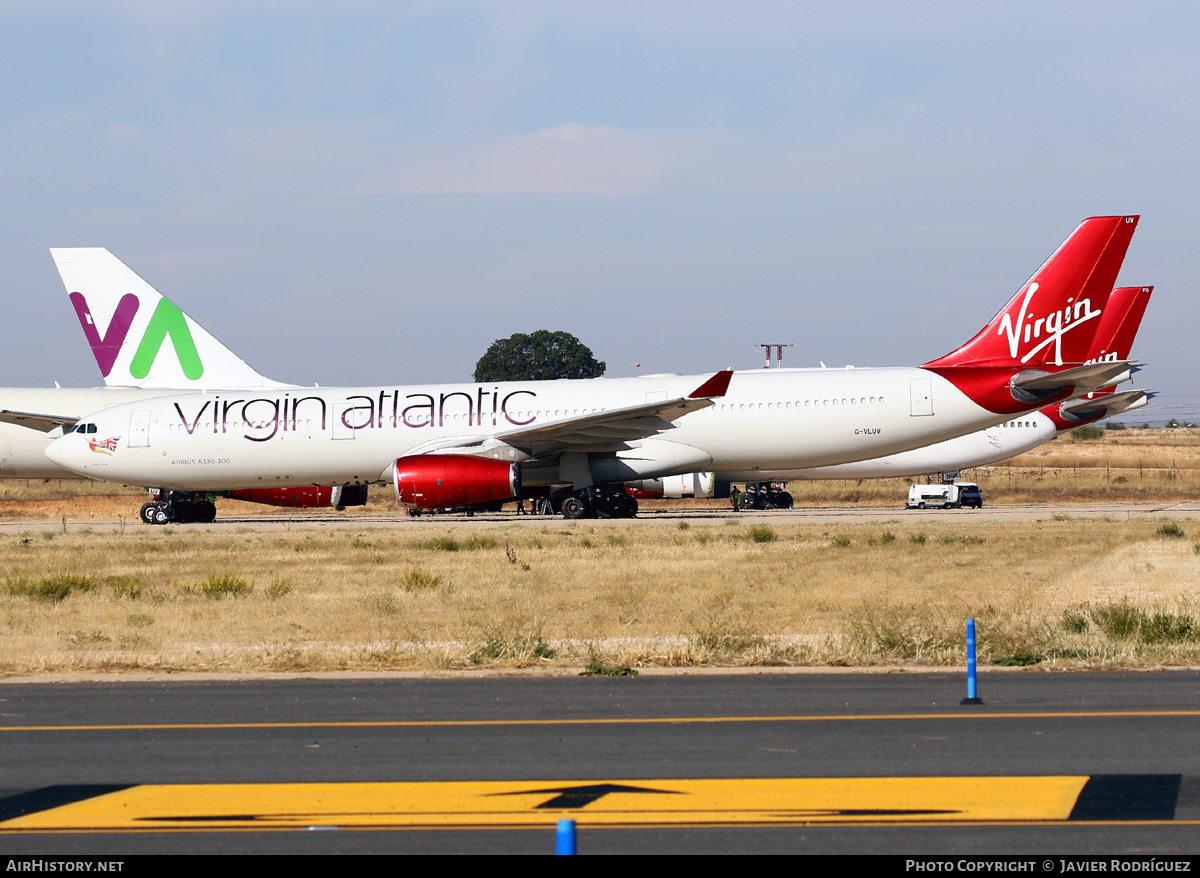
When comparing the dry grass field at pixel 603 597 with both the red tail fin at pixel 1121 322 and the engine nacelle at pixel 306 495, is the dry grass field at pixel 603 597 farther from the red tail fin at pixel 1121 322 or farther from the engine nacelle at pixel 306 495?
the red tail fin at pixel 1121 322

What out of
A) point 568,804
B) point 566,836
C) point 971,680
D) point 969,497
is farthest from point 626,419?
point 566,836

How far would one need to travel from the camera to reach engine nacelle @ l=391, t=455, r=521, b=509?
31.1 metres

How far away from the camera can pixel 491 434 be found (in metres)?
33.8

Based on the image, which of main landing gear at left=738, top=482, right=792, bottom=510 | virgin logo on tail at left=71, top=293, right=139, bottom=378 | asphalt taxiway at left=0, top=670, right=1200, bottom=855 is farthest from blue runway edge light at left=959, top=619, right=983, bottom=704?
main landing gear at left=738, top=482, right=792, bottom=510

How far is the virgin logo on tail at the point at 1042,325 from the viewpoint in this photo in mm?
33281

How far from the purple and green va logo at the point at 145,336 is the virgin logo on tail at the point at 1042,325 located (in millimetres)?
26611

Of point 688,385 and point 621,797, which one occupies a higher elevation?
point 688,385

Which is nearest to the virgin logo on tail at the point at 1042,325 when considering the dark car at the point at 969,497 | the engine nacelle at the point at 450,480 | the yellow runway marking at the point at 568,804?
the engine nacelle at the point at 450,480

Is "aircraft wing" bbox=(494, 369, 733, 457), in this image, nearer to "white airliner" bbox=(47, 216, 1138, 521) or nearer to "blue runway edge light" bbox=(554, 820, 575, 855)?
"white airliner" bbox=(47, 216, 1138, 521)

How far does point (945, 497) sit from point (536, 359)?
213 feet

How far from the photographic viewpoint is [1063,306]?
109 feet

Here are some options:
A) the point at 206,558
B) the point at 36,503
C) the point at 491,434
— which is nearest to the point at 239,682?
the point at 206,558
